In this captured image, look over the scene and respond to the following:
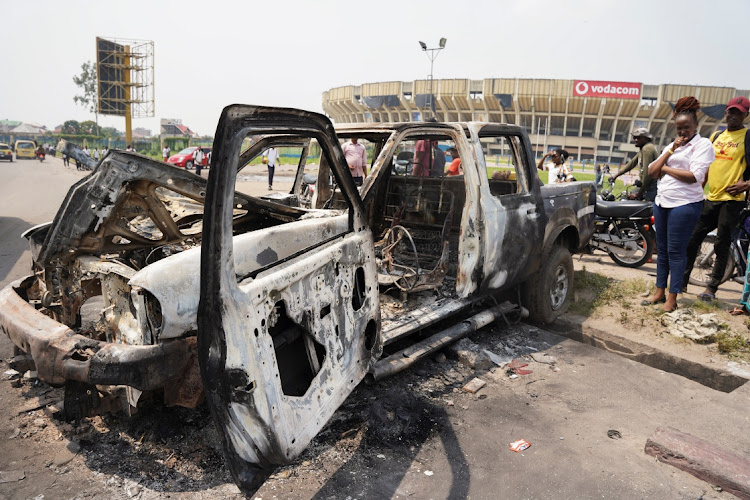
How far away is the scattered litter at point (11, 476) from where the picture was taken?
259 centimetres

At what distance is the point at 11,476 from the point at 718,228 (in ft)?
21.2

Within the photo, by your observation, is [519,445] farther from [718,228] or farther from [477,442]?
[718,228]

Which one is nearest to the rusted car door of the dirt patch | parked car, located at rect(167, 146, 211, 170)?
the dirt patch

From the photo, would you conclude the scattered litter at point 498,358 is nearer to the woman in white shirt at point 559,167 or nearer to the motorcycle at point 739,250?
the motorcycle at point 739,250

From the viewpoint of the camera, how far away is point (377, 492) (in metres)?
2.60

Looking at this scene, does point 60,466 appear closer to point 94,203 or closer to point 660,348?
point 94,203

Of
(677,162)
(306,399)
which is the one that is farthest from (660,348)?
(306,399)

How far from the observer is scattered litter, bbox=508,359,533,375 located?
4.22 meters

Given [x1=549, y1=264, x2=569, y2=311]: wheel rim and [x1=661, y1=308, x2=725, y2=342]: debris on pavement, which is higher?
[x1=549, y1=264, x2=569, y2=311]: wheel rim

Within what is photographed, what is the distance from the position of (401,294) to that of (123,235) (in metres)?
2.35

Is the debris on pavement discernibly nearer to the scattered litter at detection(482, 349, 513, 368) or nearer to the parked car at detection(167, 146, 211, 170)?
the scattered litter at detection(482, 349, 513, 368)

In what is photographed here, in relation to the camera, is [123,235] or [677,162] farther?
[677,162]

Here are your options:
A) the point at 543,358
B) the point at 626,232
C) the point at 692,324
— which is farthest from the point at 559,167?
the point at 543,358

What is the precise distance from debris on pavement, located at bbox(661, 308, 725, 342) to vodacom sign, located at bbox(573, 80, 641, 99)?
59.4m
